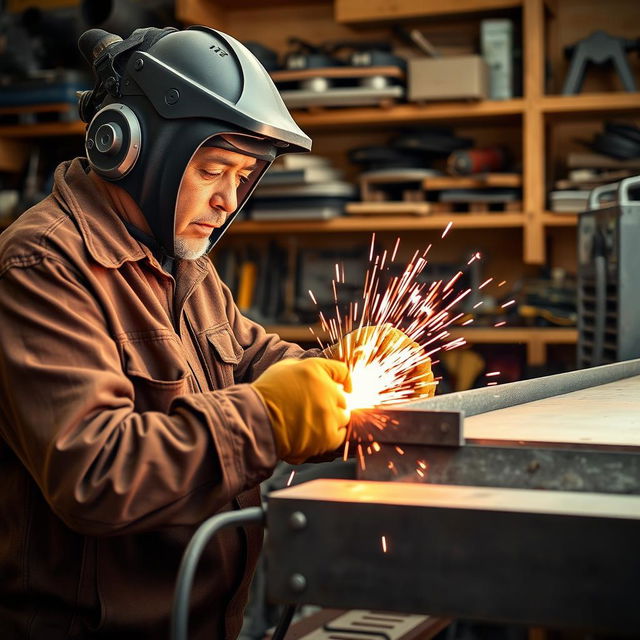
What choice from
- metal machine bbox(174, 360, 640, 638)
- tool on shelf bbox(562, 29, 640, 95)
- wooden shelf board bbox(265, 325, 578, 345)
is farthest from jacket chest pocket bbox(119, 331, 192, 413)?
tool on shelf bbox(562, 29, 640, 95)

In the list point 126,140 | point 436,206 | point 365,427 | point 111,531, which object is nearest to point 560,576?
point 365,427

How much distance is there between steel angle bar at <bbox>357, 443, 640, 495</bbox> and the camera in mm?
1100

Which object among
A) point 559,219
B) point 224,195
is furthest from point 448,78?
point 224,195

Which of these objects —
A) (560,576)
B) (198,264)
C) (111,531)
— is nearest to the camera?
(560,576)

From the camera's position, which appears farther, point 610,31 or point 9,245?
point 610,31

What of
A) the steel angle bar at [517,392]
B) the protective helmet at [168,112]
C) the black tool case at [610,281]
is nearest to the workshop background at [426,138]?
the black tool case at [610,281]

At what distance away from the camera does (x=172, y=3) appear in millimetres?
3795

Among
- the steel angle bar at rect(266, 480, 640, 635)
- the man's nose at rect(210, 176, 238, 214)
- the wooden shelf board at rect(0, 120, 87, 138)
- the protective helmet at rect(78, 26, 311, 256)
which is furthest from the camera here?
the wooden shelf board at rect(0, 120, 87, 138)

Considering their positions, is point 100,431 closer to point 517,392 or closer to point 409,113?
point 517,392

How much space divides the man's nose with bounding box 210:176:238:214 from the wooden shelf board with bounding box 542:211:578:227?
2.06 m

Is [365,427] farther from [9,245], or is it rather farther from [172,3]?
[172,3]

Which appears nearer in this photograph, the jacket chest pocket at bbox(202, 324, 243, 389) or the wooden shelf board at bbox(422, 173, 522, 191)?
the jacket chest pocket at bbox(202, 324, 243, 389)

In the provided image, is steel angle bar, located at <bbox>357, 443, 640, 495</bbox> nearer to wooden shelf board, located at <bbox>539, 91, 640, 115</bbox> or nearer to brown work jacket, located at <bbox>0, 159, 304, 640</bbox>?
brown work jacket, located at <bbox>0, 159, 304, 640</bbox>

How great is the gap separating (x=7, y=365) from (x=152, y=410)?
9.2 inches
